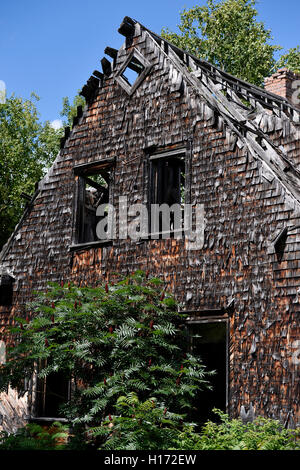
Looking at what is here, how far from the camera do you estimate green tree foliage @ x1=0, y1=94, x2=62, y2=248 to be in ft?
126

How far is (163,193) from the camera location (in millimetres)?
12797

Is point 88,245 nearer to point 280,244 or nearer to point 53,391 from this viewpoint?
point 280,244

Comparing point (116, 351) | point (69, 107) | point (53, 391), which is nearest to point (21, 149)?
point (69, 107)

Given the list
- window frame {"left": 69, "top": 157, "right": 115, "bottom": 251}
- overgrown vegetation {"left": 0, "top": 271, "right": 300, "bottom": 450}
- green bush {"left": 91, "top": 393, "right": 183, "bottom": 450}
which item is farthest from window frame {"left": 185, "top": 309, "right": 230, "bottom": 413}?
window frame {"left": 69, "top": 157, "right": 115, "bottom": 251}

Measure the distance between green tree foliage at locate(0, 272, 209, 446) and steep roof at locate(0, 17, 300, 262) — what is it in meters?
2.74

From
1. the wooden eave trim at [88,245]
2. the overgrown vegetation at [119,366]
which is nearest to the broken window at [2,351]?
the overgrown vegetation at [119,366]

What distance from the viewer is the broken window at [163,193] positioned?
12.1m

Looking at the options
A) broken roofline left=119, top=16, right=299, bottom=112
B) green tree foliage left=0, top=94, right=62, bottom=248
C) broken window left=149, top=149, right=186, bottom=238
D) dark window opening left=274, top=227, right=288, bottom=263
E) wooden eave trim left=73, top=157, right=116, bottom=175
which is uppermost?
green tree foliage left=0, top=94, right=62, bottom=248

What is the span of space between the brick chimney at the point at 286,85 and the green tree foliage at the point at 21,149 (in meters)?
24.7

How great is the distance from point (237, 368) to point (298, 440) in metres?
1.78

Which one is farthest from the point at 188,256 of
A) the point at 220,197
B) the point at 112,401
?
the point at 112,401

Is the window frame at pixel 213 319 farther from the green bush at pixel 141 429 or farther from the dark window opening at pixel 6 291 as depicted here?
the dark window opening at pixel 6 291

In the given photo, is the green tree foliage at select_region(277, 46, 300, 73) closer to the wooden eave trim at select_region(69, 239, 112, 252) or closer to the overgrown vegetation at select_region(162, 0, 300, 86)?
the overgrown vegetation at select_region(162, 0, 300, 86)
